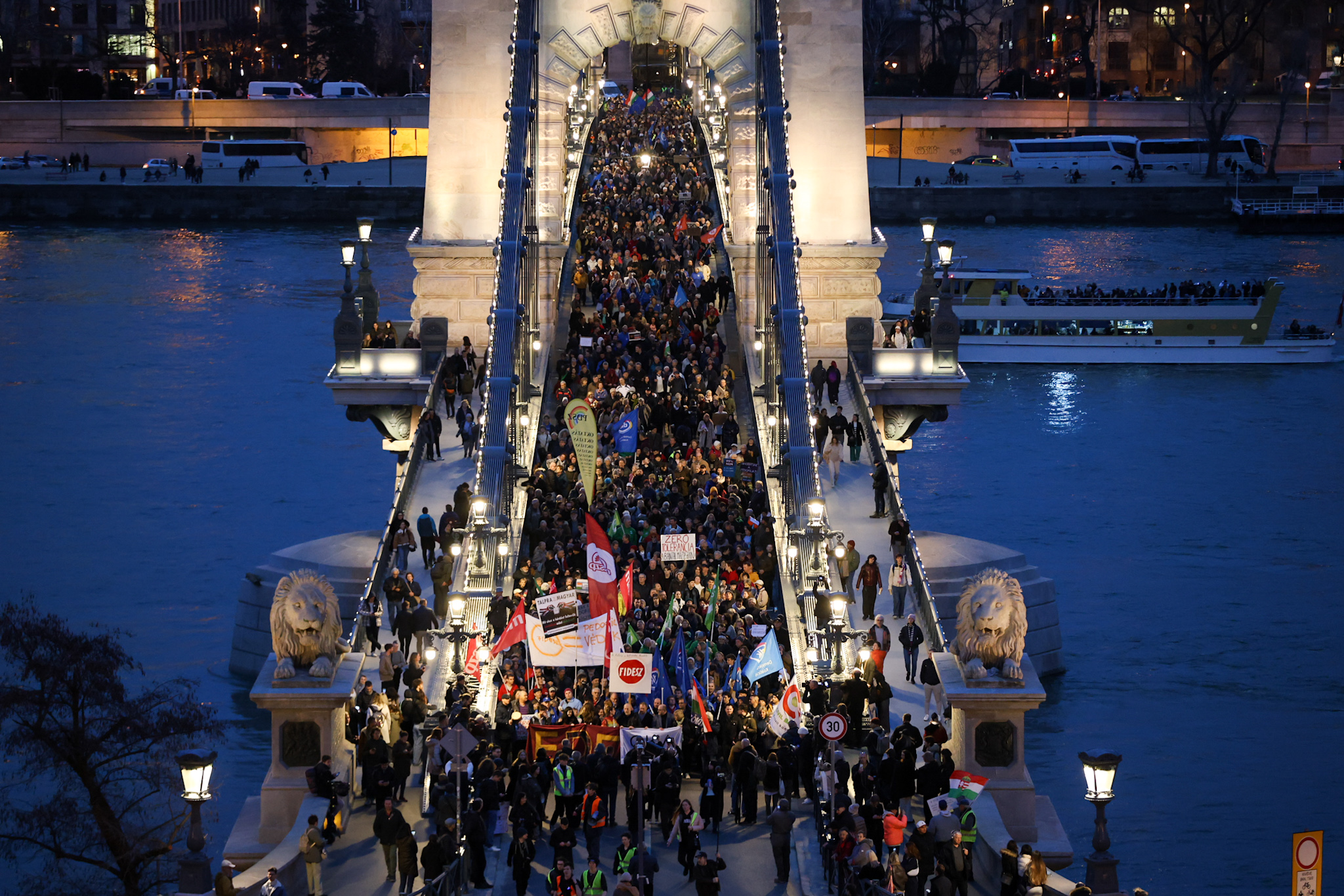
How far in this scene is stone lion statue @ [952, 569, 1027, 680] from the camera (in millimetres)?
25734

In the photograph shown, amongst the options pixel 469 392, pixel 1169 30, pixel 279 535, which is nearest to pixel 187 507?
pixel 279 535

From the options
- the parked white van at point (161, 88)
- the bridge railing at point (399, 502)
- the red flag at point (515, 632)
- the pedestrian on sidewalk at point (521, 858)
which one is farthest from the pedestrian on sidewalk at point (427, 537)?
the parked white van at point (161, 88)

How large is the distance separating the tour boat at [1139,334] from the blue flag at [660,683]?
51734mm

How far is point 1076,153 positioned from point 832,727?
107649 mm

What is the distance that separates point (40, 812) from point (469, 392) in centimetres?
1409

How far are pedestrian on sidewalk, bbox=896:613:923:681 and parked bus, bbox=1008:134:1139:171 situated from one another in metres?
99.8

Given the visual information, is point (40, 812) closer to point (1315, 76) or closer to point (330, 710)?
point (330, 710)

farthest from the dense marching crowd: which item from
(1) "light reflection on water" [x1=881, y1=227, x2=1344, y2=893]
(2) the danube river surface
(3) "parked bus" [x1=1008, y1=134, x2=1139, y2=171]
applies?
(3) "parked bus" [x1=1008, y1=134, x2=1139, y2=171]

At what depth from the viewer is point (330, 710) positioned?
2567cm

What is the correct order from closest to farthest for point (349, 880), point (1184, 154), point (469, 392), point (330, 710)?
point (349, 880), point (330, 710), point (469, 392), point (1184, 154)

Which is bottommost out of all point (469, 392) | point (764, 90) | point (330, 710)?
point (330, 710)

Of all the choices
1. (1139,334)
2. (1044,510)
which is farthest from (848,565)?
(1139,334)

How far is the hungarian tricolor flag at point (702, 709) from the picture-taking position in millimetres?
26609

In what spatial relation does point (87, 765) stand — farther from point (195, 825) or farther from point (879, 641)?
point (879, 641)
